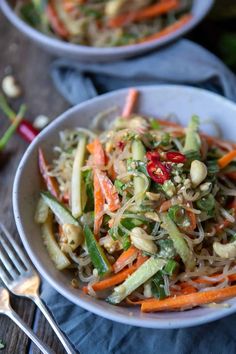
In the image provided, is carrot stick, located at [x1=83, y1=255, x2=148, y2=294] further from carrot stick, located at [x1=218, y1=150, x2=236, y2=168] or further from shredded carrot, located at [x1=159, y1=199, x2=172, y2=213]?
carrot stick, located at [x1=218, y1=150, x2=236, y2=168]

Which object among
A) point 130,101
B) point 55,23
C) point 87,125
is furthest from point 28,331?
point 55,23

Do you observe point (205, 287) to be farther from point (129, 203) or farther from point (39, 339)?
point (39, 339)

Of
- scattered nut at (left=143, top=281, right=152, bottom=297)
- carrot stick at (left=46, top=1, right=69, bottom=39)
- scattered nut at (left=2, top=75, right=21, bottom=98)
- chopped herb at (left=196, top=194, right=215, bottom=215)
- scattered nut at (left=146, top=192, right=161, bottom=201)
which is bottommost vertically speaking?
scattered nut at (left=143, top=281, right=152, bottom=297)

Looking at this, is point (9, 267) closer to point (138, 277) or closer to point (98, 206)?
point (98, 206)

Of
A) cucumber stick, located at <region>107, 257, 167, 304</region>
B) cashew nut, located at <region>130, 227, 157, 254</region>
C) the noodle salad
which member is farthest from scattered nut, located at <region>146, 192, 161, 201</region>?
cucumber stick, located at <region>107, 257, 167, 304</region>

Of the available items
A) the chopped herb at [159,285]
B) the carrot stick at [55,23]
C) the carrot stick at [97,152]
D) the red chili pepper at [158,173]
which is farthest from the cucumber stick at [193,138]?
the carrot stick at [55,23]

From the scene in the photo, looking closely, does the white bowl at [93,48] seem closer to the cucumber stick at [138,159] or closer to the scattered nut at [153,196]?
the cucumber stick at [138,159]
